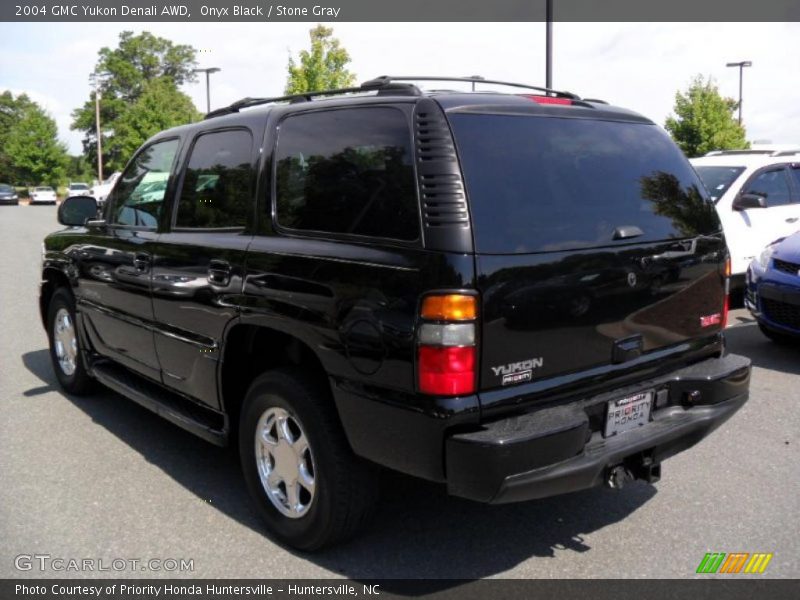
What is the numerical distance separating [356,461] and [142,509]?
1409 mm

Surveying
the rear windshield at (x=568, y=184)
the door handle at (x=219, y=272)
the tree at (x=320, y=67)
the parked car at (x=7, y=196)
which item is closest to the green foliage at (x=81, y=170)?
the parked car at (x=7, y=196)

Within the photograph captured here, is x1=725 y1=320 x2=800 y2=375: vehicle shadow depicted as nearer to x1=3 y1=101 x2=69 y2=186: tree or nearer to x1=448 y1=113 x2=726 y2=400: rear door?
x1=448 y1=113 x2=726 y2=400: rear door

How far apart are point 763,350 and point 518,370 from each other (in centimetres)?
504

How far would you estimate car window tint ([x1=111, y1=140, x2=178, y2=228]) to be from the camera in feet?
14.9

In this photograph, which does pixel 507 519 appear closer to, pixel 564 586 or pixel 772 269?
pixel 564 586

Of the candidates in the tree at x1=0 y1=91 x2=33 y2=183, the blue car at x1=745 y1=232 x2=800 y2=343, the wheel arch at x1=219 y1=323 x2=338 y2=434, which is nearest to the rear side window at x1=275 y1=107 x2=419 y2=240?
the wheel arch at x1=219 y1=323 x2=338 y2=434

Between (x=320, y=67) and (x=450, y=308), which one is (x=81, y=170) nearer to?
(x=320, y=67)

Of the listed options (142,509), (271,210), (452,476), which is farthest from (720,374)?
(142,509)

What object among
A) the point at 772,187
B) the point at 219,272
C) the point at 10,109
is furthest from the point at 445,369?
the point at 10,109

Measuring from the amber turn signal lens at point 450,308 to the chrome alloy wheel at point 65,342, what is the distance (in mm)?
3752

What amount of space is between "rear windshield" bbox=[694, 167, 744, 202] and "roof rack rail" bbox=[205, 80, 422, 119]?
6.20 meters

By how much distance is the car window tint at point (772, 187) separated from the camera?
358 inches

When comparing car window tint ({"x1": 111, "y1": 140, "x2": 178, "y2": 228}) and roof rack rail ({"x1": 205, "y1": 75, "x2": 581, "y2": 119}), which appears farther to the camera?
car window tint ({"x1": 111, "y1": 140, "x2": 178, "y2": 228})

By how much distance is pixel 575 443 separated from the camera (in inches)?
114
